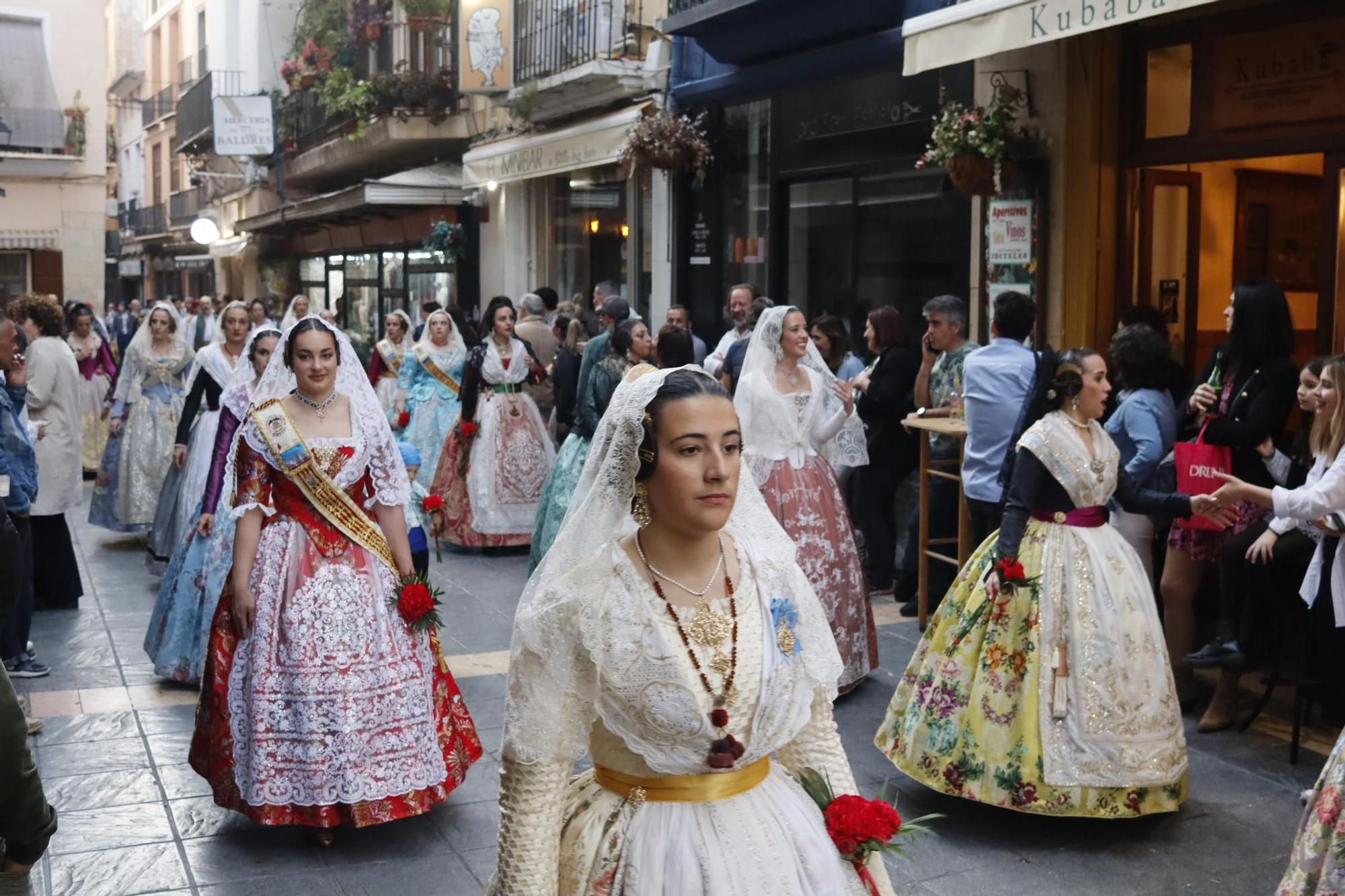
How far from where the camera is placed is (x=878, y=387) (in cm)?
921

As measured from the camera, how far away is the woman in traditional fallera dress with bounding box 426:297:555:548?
1131 centimetres

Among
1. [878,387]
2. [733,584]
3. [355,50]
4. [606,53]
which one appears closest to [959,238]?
[878,387]

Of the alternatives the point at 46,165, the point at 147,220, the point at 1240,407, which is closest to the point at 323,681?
the point at 1240,407

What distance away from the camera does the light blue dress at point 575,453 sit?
923 cm

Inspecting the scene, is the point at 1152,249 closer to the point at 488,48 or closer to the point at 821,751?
the point at 821,751

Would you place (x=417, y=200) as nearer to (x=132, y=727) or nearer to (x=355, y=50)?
(x=355, y=50)

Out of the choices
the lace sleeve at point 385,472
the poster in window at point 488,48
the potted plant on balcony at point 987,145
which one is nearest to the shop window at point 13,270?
the poster in window at point 488,48

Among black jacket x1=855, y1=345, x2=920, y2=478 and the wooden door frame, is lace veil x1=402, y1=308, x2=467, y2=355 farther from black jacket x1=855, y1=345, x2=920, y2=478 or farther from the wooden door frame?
the wooden door frame

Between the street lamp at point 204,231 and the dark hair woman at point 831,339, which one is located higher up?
the street lamp at point 204,231

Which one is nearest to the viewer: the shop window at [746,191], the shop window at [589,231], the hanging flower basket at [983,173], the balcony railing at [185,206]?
the hanging flower basket at [983,173]

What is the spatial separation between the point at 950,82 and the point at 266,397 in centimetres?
632

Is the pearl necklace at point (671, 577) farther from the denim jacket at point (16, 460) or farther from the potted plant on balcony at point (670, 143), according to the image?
the potted plant on balcony at point (670, 143)

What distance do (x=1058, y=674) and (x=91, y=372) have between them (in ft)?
40.1

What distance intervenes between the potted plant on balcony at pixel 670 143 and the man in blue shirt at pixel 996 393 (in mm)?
6266
